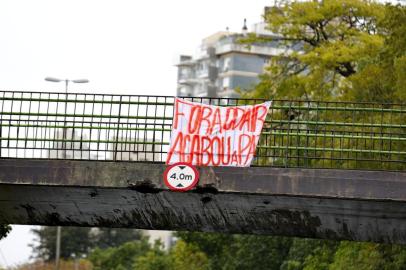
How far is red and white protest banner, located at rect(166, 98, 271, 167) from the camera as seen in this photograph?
839 inches

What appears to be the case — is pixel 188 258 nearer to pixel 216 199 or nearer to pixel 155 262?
pixel 155 262

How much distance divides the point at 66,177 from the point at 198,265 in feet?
146

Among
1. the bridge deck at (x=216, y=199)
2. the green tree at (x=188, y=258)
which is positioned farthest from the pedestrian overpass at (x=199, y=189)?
the green tree at (x=188, y=258)

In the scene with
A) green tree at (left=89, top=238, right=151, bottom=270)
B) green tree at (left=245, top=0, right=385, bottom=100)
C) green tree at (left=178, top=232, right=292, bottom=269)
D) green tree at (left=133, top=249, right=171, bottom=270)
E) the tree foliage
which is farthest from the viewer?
green tree at (left=89, top=238, right=151, bottom=270)

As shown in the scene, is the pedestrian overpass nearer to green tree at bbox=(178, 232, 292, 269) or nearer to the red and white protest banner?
the red and white protest banner

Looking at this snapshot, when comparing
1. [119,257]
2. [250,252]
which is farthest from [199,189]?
[119,257]

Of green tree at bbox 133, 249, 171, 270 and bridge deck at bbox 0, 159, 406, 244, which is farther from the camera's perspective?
green tree at bbox 133, 249, 171, 270

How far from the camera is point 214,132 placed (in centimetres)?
2147

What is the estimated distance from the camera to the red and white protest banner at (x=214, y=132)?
21.3 metres

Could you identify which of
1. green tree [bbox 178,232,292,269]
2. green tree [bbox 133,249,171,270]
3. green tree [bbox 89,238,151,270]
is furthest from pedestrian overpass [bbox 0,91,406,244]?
green tree [bbox 89,238,151,270]

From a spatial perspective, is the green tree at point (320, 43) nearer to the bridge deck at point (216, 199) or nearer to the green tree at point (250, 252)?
the green tree at point (250, 252)

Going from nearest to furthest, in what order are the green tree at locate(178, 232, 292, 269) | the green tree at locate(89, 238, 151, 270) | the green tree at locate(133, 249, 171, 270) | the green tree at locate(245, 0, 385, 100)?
the green tree at locate(245, 0, 385, 100) → the green tree at locate(178, 232, 292, 269) → the green tree at locate(133, 249, 171, 270) → the green tree at locate(89, 238, 151, 270)

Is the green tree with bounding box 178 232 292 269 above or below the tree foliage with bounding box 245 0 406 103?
below

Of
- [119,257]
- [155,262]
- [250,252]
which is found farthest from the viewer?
[119,257]
